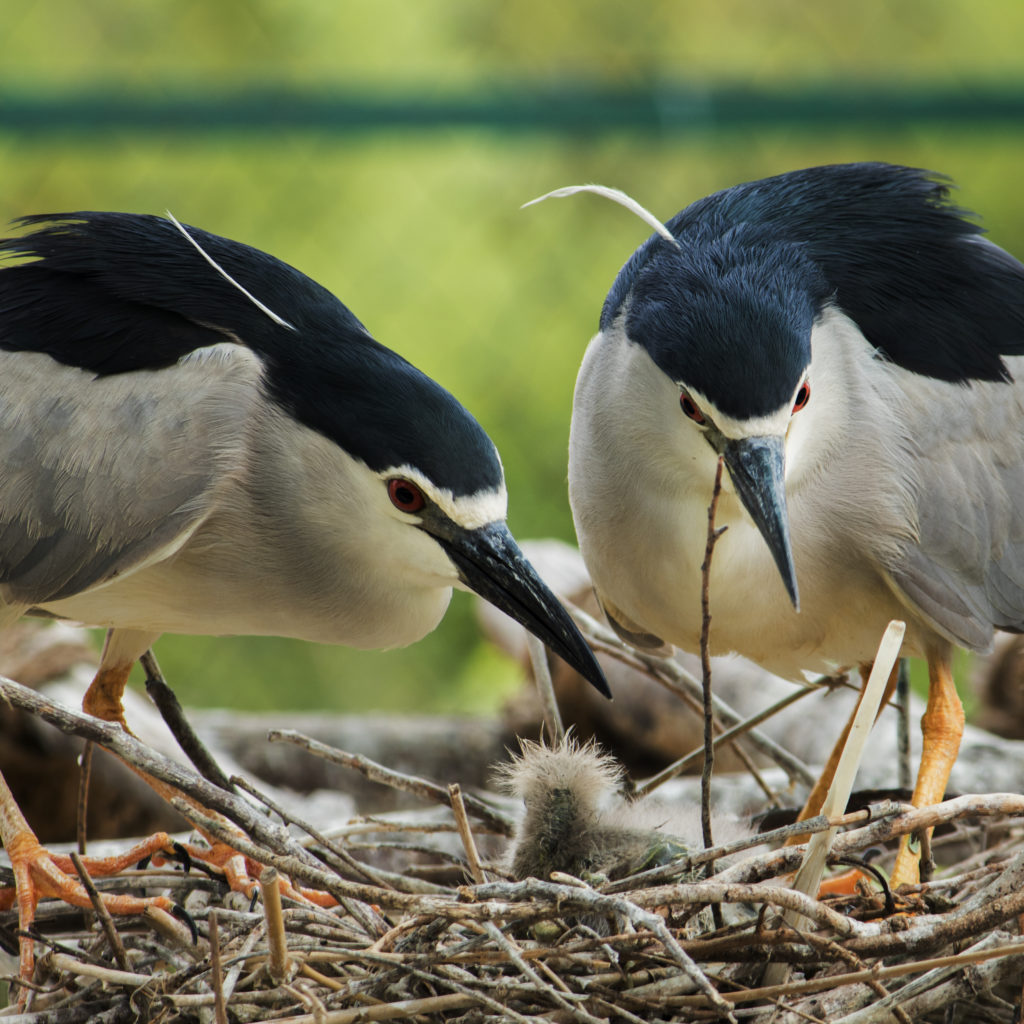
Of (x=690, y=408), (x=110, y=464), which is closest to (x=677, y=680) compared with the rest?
(x=690, y=408)

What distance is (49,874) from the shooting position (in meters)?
2.17

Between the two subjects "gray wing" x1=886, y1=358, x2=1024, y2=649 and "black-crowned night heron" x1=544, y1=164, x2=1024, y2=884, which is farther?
"gray wing" x1=886, y1=358, x2=1024, y2=649

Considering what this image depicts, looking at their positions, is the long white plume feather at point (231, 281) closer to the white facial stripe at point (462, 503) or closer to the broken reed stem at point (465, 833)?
the white facial stripe at point (462, 503)

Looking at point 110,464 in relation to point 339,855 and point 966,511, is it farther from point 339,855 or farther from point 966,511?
point 966,511

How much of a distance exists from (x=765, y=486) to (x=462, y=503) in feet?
1.38

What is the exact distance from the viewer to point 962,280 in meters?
2.37

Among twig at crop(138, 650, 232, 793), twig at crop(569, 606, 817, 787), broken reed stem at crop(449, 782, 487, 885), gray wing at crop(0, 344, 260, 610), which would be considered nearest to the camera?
broken reed stem at crop(449, 782, 487, 885)

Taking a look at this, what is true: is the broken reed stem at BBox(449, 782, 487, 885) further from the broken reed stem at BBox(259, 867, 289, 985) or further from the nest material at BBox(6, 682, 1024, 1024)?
the broken reed stem at BBox(259, 867, 289, 985)

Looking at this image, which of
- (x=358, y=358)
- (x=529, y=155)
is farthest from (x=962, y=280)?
(x=529, y=155)

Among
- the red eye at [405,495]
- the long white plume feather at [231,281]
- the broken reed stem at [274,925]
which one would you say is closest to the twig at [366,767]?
the red eye at [405,495]

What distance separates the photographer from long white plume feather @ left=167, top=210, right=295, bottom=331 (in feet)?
7.20

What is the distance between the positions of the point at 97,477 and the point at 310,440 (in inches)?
12.5

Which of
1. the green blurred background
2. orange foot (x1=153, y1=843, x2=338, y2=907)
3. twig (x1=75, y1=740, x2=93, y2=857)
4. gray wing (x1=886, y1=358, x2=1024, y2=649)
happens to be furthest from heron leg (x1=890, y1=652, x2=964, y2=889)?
the green blurred background

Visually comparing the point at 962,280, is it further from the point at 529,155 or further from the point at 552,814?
the point at 529,155
